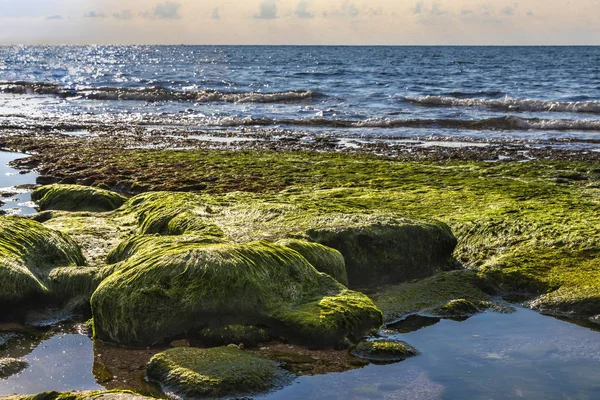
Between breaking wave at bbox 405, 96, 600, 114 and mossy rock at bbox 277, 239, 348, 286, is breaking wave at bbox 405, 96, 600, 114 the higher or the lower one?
the lower one

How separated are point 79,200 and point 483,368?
7722 mm

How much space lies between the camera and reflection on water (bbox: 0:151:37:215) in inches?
470

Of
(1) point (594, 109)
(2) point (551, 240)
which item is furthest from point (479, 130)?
(2) point (551, 240)

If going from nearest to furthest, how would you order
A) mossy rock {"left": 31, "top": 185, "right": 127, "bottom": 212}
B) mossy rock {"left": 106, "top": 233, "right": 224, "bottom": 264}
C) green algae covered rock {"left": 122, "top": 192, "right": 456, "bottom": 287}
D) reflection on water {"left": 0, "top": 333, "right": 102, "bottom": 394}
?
reflection on water {"left": 0, "top": 333, "right": 102, "bottom": 394}, mossy rock {"left": 106, "top": 233, "right": 224, "bottom": 264}, green algae covered rock {"left": 122, "top": 192, "right": 456, "bottom": 287}, mossy rock {"left": 31, "top": 185, "right": 127, "bottom": 212}

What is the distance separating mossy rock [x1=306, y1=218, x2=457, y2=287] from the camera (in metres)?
8.17

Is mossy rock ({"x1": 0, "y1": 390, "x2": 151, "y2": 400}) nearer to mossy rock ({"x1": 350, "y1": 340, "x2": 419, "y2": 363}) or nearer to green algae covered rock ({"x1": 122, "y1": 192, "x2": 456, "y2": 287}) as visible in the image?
mossy rock ({"x1": 350, "y1": 340, "x2": 419, "y2": 363})

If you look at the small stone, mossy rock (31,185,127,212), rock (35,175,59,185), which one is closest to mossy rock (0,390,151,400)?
the small stone

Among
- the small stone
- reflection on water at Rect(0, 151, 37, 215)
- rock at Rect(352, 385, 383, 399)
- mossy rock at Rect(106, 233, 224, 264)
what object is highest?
mossy rock at Rect(106, 233, 224, 264)

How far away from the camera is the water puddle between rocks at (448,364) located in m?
5.46

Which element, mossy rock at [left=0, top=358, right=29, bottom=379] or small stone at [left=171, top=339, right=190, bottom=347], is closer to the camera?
mossy rock at [left=0, top=358, right=29, bottom=379]

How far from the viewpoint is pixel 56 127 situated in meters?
24.9

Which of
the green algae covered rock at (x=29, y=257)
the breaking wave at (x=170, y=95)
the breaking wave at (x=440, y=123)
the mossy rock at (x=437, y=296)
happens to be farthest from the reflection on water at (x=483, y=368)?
the breaking wave at (x=170, y=95)

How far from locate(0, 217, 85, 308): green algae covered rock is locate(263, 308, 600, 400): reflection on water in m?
3.10

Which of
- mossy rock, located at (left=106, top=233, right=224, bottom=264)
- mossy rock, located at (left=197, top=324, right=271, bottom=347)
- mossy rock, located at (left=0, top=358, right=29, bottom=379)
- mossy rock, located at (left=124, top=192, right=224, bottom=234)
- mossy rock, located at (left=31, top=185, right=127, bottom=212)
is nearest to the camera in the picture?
mossy rock, located at (left=0, top=358, right=29, bottom=379)
